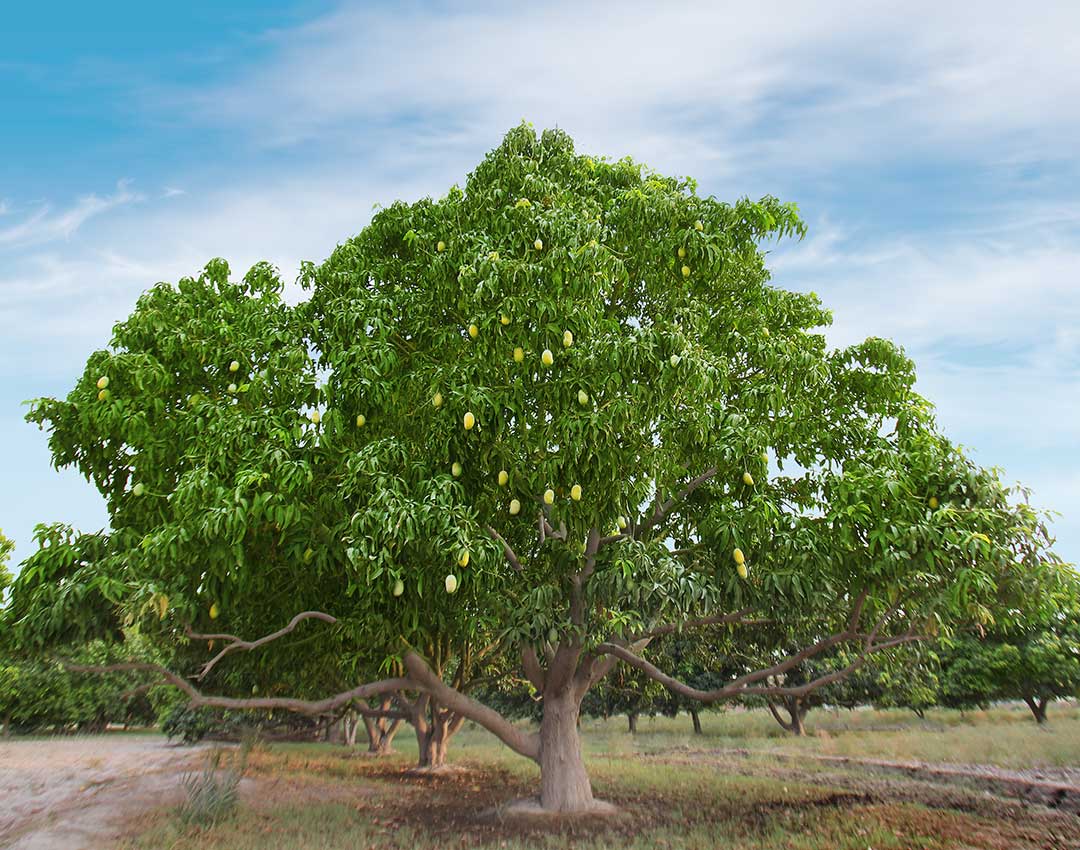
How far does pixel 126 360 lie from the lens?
993 centimetres

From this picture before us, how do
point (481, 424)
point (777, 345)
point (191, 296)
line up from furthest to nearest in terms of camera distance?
1. point (191, 296)
2. point (777, 345)
3. point (481, 424)

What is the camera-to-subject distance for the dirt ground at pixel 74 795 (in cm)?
1054

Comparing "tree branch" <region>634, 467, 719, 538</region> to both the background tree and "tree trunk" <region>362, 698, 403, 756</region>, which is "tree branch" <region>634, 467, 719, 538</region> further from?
"tree trunk" <region>362, 698, 403, 756</region>

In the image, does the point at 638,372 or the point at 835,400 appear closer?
the point at 638,372

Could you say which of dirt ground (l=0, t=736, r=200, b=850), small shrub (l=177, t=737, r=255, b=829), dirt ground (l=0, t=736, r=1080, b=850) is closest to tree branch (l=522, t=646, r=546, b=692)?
dirt ground (l=0, t=736, r=1080, b=850)

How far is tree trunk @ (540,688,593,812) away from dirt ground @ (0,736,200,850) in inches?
251

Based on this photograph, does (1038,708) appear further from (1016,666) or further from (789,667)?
(789,667)

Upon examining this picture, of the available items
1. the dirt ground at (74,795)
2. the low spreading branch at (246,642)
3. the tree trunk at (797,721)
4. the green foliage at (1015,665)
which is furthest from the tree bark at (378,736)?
the green foliage at (1015,665)

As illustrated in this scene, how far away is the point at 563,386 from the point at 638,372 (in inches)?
37.6

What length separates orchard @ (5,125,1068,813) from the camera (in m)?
8.65

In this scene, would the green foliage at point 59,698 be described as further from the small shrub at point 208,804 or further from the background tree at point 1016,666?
the background tree at point 1016,666

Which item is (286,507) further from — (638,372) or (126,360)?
(638,372)

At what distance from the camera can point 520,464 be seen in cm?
959

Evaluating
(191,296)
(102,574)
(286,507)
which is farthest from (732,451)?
(191,296)
